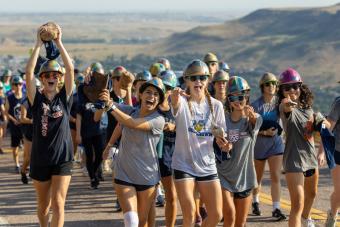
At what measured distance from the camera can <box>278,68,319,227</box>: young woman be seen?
852 centimetres

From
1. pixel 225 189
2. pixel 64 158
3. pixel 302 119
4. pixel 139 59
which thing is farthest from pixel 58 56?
pixel 139 59

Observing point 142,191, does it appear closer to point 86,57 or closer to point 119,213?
point 119,213

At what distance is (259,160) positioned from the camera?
10.1 metres

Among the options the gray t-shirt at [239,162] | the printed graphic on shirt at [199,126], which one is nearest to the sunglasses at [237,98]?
the gray t-shirt at [239,162]

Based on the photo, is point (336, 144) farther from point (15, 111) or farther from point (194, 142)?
point (15, 111)

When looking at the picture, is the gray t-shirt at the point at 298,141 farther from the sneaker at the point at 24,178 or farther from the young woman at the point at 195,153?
the sneaker at the point at 24,178

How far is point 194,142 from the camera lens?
7.76 meters

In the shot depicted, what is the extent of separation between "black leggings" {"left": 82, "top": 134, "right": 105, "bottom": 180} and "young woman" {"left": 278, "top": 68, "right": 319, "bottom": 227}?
4.19m

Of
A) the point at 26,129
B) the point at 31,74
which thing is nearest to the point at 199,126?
the point at 31,74

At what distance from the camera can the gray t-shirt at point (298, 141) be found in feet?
28.3

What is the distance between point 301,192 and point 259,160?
1659 mm

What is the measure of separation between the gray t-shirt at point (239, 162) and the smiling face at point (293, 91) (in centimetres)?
79

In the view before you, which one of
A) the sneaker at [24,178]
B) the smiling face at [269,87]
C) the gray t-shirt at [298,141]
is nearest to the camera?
the gray t-shirt at [298,141]

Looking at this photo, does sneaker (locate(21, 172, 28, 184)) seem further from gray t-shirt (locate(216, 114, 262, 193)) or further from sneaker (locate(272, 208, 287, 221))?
gray t-shirt (locate(216, 114, 262, 193))
